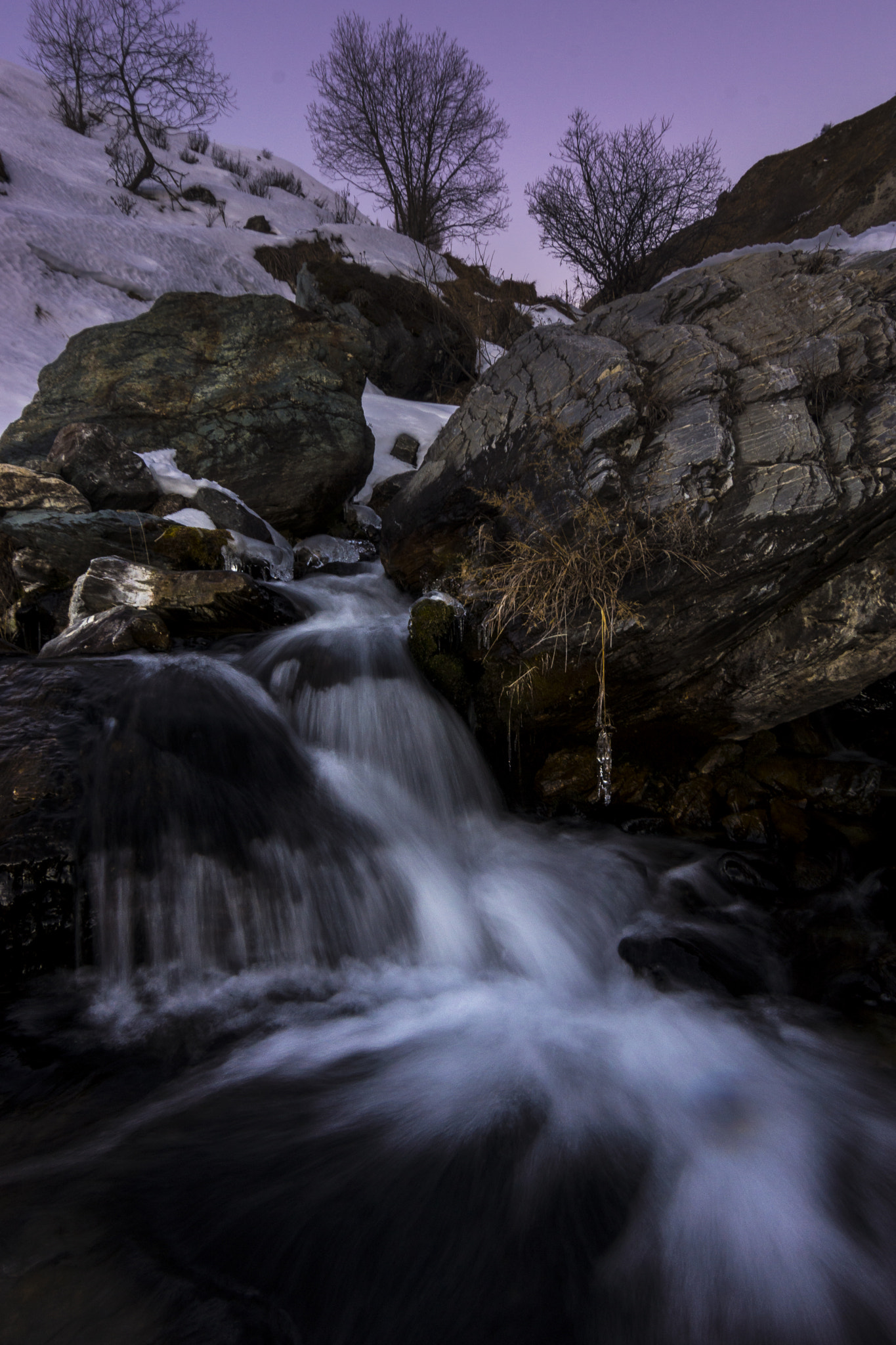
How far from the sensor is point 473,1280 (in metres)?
1.56

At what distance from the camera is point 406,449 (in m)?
9.67

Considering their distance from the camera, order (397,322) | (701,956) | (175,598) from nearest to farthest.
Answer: (701,956) < (175,598) < (397,322)

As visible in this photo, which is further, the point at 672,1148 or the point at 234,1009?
the point at 234,1009

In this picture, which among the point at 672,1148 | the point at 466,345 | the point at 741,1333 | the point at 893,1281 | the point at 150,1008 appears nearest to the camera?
the point at 741,1333

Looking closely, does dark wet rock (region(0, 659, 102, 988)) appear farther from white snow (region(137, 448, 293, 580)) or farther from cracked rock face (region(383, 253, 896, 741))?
white snow (region(137, 448, 293, 580))

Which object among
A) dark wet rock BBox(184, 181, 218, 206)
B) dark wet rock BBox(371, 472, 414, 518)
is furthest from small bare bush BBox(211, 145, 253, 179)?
dark wet rock BBox(371, 472, 414, 518)

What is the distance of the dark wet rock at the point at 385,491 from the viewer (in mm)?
8344

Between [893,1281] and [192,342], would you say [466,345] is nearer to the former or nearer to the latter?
[192,342]

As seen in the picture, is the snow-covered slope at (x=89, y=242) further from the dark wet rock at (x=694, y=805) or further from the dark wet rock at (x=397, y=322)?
the dark wet rock at (x=694, y=805)

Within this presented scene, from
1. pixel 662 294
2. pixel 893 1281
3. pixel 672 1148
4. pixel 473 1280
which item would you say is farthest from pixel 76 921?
pixel 662 294

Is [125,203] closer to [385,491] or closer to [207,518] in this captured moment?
[385,491]

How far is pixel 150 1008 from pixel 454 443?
421 centimetres

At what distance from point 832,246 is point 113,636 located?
682cm

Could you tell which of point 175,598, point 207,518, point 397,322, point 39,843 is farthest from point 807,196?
point 39,843
